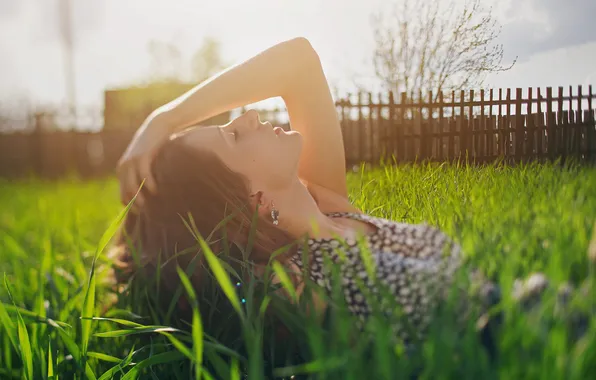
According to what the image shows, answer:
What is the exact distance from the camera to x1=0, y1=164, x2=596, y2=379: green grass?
0.45 meters

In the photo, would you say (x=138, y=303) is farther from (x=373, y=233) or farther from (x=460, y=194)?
(x=460, y=194)

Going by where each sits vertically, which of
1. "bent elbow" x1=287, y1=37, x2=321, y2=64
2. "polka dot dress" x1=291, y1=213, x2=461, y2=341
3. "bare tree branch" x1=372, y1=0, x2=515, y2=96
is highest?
"bent elbow" x1=287, y1=37, x2=321, y2=64

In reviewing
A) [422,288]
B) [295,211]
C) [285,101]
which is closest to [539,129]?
[422,288]

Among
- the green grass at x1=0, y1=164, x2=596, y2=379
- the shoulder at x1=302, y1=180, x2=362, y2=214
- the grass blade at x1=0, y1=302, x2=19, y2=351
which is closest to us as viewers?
the green grass at x1=0, y1=164, x2=596, y2=379

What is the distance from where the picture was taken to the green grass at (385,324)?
45 cm

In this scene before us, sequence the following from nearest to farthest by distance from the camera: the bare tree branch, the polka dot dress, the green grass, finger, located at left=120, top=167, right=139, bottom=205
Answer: the green grass, the polka dot dress, the bare tree branch, finger, located at left=120, top=167, right=139, bottom=205

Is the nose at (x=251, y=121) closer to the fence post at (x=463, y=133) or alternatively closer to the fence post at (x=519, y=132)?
the fence post at (x=463, y=133)

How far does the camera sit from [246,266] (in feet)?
3.09

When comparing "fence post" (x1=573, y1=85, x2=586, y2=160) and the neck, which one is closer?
"fence post" (x1=573, y1=85, x2=586, y2=160)

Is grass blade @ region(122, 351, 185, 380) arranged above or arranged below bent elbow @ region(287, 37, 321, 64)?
Answer: below

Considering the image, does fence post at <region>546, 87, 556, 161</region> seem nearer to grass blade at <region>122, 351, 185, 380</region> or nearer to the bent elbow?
grass blade at <region>122, 351, 185, 380</region>

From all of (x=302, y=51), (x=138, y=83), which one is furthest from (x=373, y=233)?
(x=138, y=83)

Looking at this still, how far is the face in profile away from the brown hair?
23 mm

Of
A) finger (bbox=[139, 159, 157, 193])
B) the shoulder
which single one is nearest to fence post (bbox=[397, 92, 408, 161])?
the shoulder
